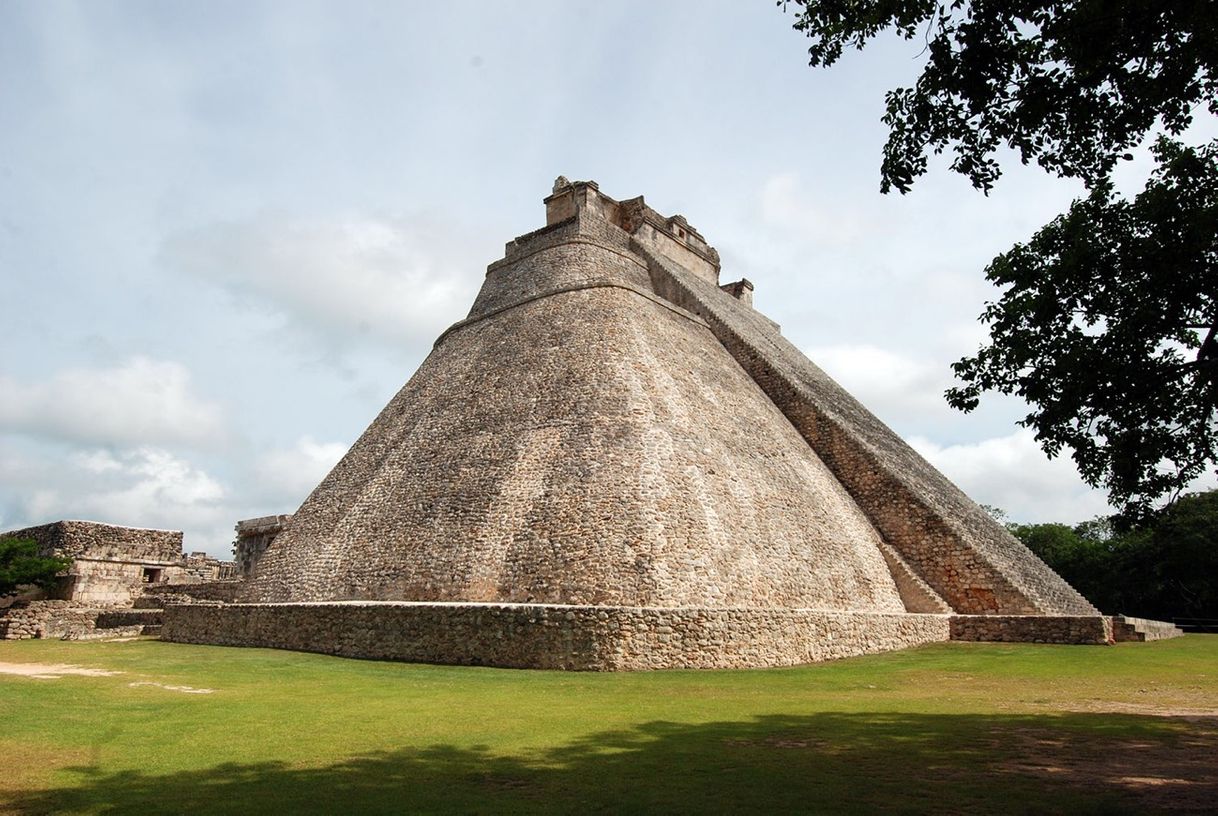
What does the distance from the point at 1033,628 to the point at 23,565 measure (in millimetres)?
24154

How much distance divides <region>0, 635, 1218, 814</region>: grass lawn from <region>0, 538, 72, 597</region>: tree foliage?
13.9 meters

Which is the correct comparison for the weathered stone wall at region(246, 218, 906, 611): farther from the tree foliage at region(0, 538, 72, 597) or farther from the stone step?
the tree foliage at region(0, 538, 72, 597)

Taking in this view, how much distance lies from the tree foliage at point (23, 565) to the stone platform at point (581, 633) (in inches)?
410

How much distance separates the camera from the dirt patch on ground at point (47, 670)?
986cm

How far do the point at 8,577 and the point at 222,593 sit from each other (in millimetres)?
5507

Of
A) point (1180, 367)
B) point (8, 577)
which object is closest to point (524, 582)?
point (1180, 367)

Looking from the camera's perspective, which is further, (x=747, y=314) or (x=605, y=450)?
(x=747, y=314)

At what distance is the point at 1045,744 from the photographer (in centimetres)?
589

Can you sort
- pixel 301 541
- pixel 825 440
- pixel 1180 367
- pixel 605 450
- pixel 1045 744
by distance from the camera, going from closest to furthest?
pixel 1045 744, pixel 1180 367, pixel 605 450, pixel 301 541, pixel 825 440

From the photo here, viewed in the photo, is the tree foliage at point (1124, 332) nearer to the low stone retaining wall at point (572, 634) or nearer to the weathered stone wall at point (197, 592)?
the low stone retaining wall at point (572, 634)

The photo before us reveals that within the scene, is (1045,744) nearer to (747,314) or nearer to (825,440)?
(825,440)

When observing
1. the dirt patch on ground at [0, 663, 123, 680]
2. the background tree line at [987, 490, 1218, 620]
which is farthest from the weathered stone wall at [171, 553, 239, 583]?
the background tree line at [987, 490, 1218, 620]

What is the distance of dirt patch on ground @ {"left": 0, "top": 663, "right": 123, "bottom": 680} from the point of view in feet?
32.3

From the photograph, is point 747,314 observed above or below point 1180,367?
above
